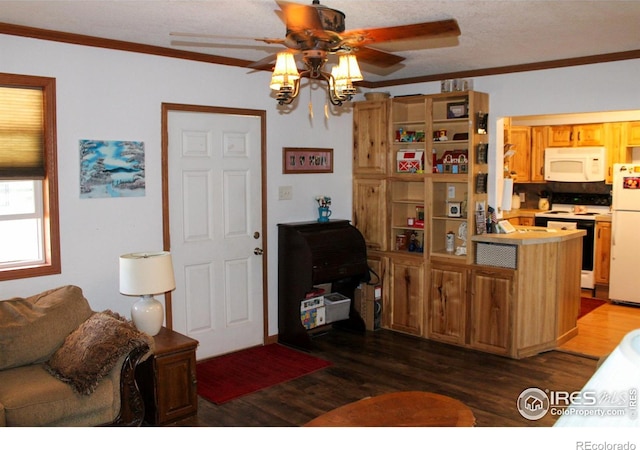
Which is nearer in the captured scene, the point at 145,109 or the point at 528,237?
the point at 145,109

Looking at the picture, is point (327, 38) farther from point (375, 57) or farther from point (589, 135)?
point (589, 135)

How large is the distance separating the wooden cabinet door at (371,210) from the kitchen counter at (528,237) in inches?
39.0

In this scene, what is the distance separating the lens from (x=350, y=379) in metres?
4.38

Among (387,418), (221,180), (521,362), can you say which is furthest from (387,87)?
(387,418)

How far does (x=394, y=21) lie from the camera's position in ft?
11.5

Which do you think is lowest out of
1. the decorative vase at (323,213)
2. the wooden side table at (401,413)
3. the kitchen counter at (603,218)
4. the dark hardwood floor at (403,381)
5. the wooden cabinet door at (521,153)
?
the dark hardwood floor at (403,381)

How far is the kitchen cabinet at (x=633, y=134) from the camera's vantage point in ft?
21.7

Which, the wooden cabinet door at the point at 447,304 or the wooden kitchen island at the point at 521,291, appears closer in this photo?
the wooden kitchen island at the point at 521,291

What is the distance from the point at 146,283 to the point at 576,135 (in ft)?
18.7

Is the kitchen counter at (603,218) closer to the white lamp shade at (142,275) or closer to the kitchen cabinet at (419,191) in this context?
the kitchen cabinet at (419,191)

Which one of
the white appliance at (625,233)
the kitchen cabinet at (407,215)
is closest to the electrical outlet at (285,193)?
the kitchen cabinet at (407,215)

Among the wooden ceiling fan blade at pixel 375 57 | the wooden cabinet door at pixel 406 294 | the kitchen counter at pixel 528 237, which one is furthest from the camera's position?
the wooden cabinet door at pixel 406 294

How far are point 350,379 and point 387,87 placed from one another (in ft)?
10.1

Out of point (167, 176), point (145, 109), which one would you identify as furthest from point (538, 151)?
point (145, 109)
